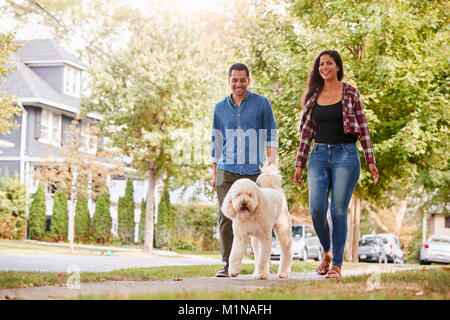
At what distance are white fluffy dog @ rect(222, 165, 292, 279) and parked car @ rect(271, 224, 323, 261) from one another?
17466 millimetres

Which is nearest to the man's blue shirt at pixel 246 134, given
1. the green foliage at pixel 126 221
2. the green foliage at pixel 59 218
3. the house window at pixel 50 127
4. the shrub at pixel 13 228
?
the shrub at pixel 13 228

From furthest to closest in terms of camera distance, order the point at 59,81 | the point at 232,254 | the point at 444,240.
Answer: the point at 59,81
the point at 444,240
the point at 232,254

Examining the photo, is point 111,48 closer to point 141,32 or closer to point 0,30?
point 141,32

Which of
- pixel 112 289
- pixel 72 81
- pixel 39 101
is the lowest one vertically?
pixel 112 289

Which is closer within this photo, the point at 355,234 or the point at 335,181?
the point at 335,181

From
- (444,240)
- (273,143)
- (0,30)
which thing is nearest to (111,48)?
(0,30)

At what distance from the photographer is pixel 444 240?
28109 millimetres

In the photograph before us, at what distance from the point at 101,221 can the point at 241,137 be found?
22.5 m

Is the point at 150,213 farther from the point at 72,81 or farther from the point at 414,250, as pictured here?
the point at 414,250

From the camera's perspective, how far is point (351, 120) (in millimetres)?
6086

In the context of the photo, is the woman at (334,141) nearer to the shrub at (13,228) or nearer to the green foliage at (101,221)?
the shrub at (13,228)

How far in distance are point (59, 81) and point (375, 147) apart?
67.3 feet

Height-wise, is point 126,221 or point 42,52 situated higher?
point 42,52

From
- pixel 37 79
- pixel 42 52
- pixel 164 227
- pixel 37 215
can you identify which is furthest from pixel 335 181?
pixel 42 52
